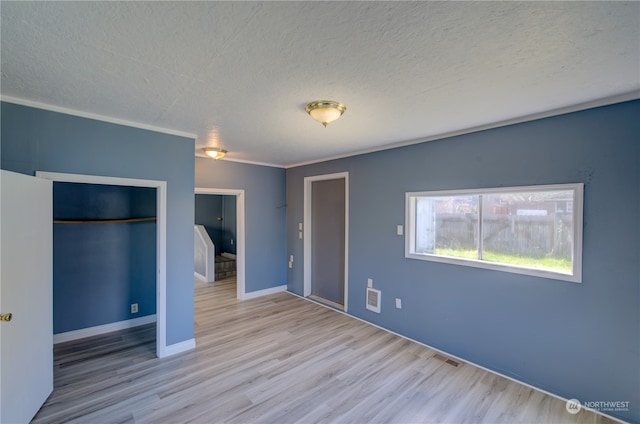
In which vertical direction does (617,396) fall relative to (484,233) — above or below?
below

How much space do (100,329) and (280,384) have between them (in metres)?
2.67

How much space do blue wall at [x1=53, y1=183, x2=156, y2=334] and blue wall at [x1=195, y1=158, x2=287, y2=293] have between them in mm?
1280

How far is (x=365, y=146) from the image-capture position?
381 cm

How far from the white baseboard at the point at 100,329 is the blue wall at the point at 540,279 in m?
3.41

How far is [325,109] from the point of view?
2.23 meters

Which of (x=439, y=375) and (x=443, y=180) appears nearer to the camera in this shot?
(x=439, y=375)

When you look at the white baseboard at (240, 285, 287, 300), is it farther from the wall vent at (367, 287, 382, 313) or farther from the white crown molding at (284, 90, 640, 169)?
the white crown molding at (284, 90, 640, 169)

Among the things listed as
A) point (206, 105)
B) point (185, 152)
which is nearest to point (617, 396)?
point (206, 105)

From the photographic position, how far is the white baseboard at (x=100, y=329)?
3371 millimetres

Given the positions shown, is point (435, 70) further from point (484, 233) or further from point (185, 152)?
point (185, 152)

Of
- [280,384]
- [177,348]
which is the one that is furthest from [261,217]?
[280,384]

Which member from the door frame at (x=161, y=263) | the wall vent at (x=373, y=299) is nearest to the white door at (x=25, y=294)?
the door frame at (x=161, y=263)

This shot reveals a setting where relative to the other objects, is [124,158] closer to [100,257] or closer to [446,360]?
[100,257]

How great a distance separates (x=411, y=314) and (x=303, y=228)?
95.8 inches
